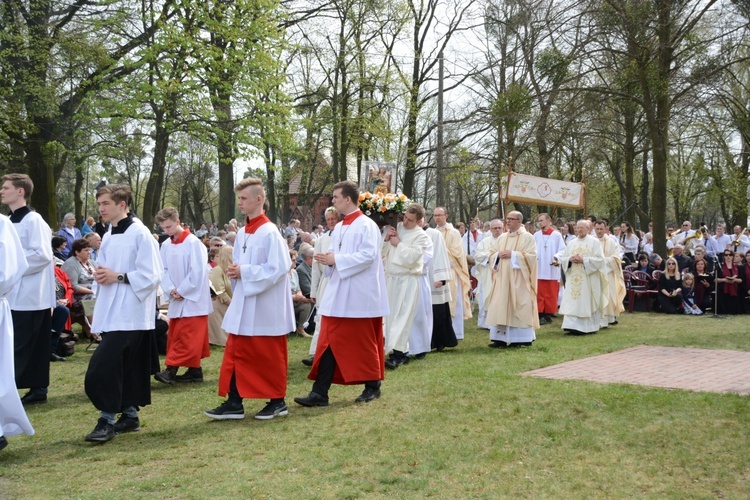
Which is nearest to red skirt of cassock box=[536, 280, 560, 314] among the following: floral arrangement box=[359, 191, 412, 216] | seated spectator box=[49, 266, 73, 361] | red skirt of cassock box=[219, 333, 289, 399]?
floral arrangement box=[359, 191, 412, 216]

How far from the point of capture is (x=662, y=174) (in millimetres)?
21656

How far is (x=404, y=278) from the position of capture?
10359mm

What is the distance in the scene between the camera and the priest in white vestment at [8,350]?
5898 millimetres

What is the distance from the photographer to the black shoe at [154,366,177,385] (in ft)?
30.3

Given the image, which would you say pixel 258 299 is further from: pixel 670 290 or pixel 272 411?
pixel 670 290

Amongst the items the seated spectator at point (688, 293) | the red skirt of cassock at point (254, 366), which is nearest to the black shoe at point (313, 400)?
the red skirt of cassock at point (254, 366)

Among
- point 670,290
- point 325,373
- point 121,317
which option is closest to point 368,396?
point 325,373

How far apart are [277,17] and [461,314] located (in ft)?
42.1

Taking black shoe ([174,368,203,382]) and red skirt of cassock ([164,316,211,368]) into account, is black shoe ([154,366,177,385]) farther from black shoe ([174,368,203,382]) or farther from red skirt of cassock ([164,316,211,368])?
red skirt of cassock ([164,316,211,368])

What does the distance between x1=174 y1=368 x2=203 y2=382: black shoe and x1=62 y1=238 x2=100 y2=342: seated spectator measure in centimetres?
332

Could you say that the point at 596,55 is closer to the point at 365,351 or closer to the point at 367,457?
the point at 365,351

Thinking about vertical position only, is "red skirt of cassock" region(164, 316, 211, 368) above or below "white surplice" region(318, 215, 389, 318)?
below

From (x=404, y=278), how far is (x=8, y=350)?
5.36 m

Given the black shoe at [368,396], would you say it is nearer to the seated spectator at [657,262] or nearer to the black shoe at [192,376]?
the black shoe at [192,376]
